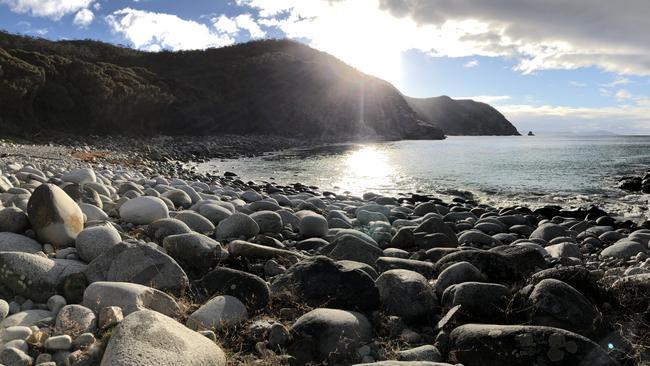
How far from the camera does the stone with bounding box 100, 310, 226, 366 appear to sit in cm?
266

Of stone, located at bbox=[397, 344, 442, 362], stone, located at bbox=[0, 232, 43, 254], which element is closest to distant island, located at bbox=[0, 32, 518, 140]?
stone, located at bbox=[0, 232, 43, 254]

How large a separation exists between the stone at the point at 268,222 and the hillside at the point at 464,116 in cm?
16530

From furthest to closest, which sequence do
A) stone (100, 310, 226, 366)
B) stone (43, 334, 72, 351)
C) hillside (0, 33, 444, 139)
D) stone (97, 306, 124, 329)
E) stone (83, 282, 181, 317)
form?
hillside (0, 33, 444, 139) < stone (83, 282, 181, 317) < stone (97, 306, 124, 329) < stone (43, 334, 72, 351) < stone (100, 310, 226, 366)

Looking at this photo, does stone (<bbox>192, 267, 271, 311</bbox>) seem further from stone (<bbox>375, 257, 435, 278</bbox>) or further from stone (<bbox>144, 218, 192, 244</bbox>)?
stone (<bbox>375, 257, 435, 278</bbox>)

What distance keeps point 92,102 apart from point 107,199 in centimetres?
3718

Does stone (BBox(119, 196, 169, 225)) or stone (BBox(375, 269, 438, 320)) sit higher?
stone (BBox(119, 196, 169, 225))

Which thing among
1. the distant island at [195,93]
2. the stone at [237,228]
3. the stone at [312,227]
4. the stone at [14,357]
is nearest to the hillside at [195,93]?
the distant island at [195,93]

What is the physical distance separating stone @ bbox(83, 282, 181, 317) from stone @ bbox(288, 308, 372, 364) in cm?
105

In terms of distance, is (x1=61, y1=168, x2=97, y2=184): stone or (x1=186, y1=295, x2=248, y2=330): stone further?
(x1=61, y1=168, x2=97, y2=184): stone

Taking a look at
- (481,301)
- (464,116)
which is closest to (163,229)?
(481,301)

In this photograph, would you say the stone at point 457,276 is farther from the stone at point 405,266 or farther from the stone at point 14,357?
the stone at point 14,357

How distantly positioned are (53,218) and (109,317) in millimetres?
2185

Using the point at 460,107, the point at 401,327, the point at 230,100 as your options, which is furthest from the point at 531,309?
the point at 460,107

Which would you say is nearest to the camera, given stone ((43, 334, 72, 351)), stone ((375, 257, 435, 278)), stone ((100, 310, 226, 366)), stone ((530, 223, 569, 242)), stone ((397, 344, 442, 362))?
stone ((100, 310, 226, 366))
